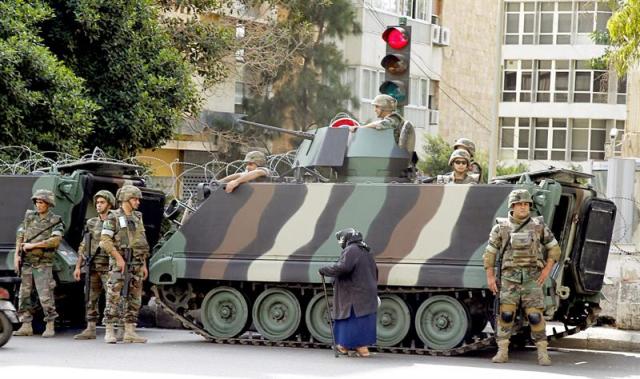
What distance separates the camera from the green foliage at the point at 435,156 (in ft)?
151

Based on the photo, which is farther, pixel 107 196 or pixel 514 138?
pixel 514 138

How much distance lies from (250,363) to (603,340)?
466 cm

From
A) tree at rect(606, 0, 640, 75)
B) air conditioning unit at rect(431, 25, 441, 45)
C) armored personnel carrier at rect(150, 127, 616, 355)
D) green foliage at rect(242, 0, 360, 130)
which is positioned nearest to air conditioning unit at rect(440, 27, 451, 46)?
air conditioning unit at rect(431, 25, 441, 45)

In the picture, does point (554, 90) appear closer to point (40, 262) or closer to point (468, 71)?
point (468, 71)

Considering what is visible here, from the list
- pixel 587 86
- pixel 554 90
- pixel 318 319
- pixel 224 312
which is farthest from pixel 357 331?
pixel 554 90

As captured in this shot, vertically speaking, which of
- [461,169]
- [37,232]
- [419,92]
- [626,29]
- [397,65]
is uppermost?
[419,92]

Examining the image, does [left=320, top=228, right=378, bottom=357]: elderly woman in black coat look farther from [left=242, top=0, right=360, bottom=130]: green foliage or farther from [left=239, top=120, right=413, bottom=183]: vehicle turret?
[left=242, top=0, right=360, bottom=130]: green foliage

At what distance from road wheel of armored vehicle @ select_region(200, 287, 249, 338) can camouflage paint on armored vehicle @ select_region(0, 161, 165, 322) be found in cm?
159

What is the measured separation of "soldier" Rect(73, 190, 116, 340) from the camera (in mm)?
17516

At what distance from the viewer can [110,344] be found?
16.9 m

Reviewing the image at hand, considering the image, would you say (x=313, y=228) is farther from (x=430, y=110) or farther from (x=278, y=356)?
(x=430, y=110)

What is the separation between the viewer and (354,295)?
1593 centimetres

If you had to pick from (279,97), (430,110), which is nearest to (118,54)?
(279,97)

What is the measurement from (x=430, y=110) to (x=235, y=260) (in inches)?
1251
